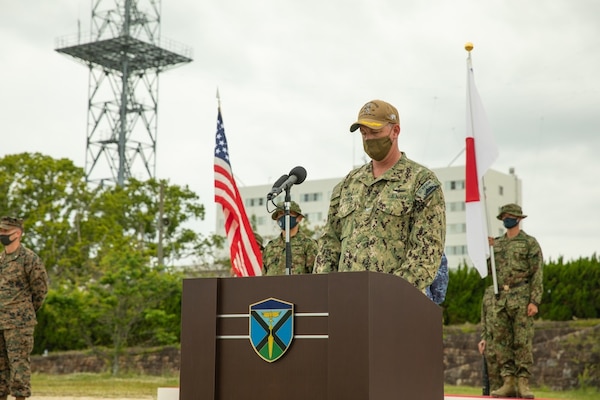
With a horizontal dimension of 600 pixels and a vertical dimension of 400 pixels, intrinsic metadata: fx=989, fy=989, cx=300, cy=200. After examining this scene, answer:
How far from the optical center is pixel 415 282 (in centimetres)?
463

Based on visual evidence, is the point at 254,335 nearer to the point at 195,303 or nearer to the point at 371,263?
the point at 195,303

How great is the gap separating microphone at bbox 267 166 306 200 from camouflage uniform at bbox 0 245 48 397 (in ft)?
16.9

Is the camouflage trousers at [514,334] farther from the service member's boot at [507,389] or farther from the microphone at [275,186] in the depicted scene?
the microphone at [275,186]

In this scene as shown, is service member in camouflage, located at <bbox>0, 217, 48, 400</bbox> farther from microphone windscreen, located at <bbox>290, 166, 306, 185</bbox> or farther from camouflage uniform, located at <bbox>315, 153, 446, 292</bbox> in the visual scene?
camouflage uniform, located at <bbox>315, 153, 446, 292</bbox>

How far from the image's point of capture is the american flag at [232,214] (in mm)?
11695

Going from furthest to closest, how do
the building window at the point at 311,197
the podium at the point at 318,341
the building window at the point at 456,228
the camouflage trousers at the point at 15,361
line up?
the building window at the point at 311,197 → the building window at the point at 456,228 → the camouflage trousers at the point at 15,361 → the podium at the point at 318,341

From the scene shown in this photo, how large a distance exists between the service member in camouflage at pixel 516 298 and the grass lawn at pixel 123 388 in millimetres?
3465

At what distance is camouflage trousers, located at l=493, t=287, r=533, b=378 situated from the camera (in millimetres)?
10883

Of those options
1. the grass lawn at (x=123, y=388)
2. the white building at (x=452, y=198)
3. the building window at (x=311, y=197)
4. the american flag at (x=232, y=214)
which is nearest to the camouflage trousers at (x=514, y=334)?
the american flag at (x=232, y=214)

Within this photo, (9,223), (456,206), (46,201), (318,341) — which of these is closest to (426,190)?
(318,341)

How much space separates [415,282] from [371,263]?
14.9 inches

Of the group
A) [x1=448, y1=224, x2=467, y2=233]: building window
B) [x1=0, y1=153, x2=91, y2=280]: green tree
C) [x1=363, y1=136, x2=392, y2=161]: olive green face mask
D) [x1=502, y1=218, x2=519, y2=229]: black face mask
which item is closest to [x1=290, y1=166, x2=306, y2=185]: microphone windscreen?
[x1=363, y1=136, x2=392, y2=161]: olive green face mask

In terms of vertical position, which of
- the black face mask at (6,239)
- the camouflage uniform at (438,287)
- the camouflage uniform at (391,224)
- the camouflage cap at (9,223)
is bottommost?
the camouflage uniform at (438,287)

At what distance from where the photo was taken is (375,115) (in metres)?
4.91
